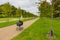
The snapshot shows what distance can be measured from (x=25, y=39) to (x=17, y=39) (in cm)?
68

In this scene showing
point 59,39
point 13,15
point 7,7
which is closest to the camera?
point 59,39

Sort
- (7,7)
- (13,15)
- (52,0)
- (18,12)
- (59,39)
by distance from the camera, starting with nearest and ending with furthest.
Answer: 1. (59,39)
2. (52,0)
3. (7,7)
4. (18,12)
5. (13,15)

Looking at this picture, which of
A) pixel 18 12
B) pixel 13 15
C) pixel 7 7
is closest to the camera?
pixel 7 7

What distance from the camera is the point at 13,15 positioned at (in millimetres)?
127500

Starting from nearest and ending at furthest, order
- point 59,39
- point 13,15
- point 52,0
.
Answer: point 59,39, point 52,0, point 13,15

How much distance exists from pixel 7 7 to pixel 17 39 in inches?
1626

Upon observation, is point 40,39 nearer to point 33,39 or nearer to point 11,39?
point 33,39

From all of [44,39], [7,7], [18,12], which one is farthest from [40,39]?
[18,12]

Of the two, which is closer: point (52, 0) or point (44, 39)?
point (44, 39)

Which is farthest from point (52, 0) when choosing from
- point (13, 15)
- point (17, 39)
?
point (13, 15)

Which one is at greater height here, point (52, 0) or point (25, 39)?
point (52, 0)

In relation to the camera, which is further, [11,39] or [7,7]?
[7,7]

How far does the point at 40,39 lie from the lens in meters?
15.4

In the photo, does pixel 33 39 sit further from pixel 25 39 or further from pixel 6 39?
pixel 6 39
